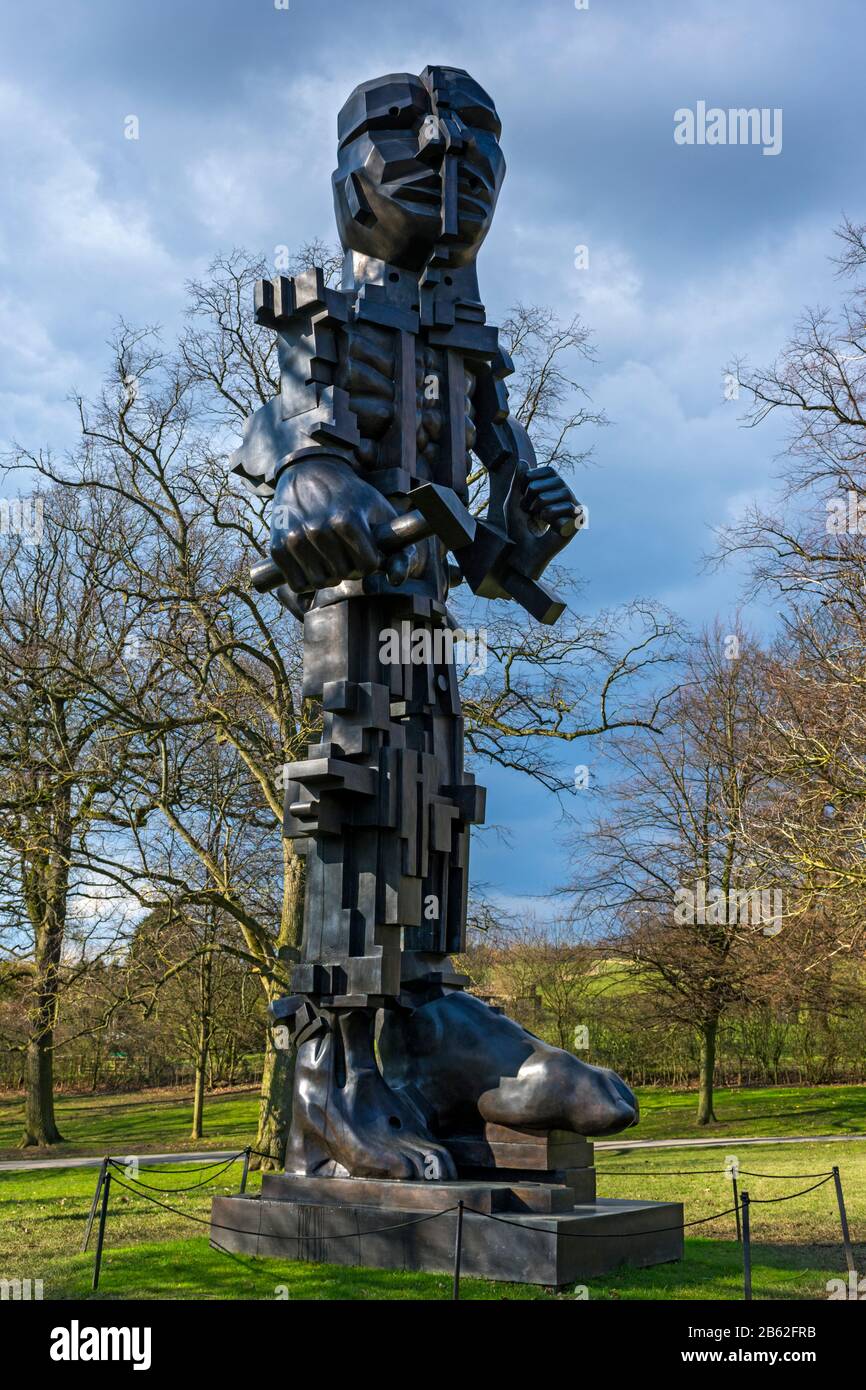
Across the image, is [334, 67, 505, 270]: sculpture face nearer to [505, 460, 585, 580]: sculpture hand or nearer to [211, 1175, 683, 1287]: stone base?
[505, 460, 585, 580]: sculpture hand

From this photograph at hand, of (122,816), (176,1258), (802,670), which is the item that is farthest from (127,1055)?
(176,1258)

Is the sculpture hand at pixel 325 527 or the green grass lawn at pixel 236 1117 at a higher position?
the sculpture hand at pixel 325 527

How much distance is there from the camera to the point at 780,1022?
28078mm

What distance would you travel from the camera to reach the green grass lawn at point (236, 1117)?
20.9m

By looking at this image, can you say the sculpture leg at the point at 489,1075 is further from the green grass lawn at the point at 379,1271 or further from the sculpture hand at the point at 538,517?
the sculpture hand at the point at 538,517

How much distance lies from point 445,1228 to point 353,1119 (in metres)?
0.74

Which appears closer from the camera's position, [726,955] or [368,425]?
[368,425]

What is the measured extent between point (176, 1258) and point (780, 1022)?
23.9 metres

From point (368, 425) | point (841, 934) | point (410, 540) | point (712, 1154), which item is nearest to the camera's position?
point (410, 540)

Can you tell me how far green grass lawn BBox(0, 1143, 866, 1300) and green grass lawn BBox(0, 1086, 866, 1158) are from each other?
881 centimetres

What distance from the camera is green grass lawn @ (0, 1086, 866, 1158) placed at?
68.7 ft

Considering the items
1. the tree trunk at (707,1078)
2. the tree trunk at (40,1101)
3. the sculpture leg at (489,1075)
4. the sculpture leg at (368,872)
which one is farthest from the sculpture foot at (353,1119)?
the tree trunk at (707,1078)

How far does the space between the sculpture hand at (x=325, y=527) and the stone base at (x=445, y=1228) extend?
282 centimetres

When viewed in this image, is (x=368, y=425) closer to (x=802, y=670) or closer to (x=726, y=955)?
(x=802, y=670)
